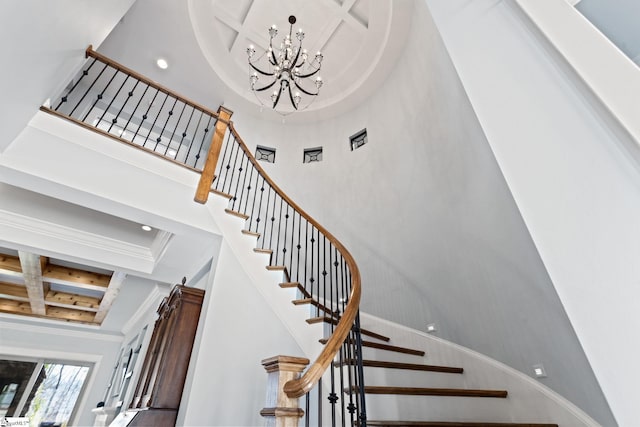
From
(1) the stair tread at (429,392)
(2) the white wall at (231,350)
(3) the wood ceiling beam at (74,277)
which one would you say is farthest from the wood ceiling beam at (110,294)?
(1) the stair tread at (429,392)

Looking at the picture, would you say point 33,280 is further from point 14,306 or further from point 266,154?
point 266,154

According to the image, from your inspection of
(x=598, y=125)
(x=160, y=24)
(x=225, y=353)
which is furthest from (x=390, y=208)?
(x=160, y=24)

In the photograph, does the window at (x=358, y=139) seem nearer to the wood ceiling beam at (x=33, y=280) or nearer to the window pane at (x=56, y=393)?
the wood ceiling beam at (x=33, y=280)

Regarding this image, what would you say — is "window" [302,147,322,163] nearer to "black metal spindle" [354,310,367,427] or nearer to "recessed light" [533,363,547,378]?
"black metal spindle" [354,310,367,427]

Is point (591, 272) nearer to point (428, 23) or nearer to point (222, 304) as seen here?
point (222, 304)

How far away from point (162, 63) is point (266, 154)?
209 centimetres

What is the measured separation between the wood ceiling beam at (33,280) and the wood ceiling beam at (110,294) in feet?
2.70

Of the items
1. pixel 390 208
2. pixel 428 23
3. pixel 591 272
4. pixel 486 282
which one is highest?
pixel 428 23

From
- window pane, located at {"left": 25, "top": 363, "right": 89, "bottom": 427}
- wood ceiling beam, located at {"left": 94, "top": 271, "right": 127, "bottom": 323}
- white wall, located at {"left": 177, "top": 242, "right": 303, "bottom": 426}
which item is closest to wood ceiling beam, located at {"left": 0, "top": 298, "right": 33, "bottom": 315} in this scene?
wood ceiling beam, located at {"left": 94, "top": 271, "right": 127, "bottom": 323}

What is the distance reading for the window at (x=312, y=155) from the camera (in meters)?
5.29

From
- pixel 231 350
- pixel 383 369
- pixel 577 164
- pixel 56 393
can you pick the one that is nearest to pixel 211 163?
pixel 231 350

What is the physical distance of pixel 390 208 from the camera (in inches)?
154

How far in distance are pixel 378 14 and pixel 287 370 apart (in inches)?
187

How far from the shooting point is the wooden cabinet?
221cm
